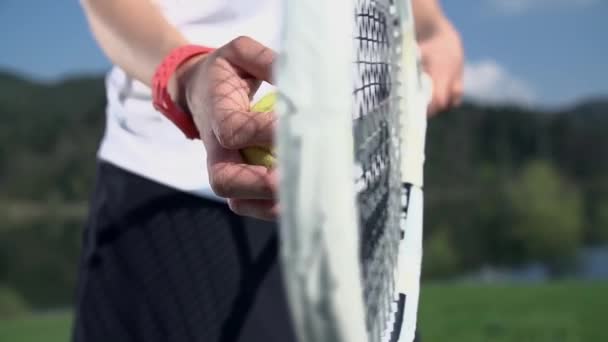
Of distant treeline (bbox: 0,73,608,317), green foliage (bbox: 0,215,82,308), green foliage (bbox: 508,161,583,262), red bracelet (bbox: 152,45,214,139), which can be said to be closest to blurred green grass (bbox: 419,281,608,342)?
distant treeline (bbox: 0,73,608,317)

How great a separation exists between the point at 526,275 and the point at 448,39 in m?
4.20

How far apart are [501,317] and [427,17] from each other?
2380mm

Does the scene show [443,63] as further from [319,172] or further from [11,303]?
[11,303]

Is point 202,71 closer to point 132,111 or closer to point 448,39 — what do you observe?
point 132,111

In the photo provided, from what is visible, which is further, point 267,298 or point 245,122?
point 267,298

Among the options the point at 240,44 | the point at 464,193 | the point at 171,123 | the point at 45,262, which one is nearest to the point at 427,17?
the point at 171,123

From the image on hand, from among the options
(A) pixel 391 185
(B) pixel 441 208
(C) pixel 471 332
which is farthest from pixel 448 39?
(B) pixel 441 208

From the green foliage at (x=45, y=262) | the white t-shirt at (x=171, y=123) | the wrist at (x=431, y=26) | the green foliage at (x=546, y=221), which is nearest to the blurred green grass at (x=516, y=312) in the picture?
Result: the green foliage at (x=546, y=221)

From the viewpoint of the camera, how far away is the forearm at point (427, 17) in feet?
2.43

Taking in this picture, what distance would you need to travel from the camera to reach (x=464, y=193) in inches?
188

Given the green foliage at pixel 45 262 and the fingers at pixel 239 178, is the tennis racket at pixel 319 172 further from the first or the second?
the green foliage at pixel 45 262

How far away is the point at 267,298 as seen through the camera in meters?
0.65

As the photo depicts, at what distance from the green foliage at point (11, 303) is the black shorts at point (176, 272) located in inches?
160

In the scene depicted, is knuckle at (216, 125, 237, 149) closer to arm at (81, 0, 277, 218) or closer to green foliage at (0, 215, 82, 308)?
arm at (81, 0, 277, 218)
